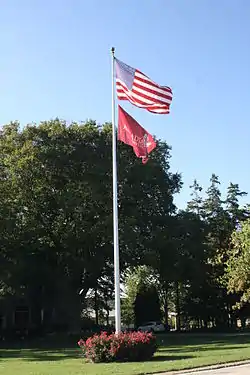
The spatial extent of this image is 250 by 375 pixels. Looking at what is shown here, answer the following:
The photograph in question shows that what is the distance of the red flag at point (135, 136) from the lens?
21.3 meters

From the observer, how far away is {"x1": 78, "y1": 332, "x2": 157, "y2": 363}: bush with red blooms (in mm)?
21870

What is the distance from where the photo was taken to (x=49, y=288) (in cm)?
5031

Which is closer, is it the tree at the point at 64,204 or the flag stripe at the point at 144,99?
the flag stripe at the point at 144,99

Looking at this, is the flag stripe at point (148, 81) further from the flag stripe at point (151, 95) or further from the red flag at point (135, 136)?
the red flag at point (135, 136)

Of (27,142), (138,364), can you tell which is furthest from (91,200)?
(138,364)

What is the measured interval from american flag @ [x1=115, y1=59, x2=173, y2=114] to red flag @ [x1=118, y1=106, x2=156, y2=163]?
2.76ft

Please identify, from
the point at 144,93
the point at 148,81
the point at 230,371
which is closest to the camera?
the point at 230,371

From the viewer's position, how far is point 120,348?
21859 millimetres

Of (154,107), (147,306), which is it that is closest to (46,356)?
(154,107)

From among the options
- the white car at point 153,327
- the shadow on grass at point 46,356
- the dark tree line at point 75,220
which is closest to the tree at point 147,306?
the white car at point 153,327

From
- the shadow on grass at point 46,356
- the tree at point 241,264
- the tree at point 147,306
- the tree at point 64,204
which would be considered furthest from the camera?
the tree at point 147,306

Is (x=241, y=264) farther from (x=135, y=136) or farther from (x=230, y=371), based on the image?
(x=230, y=371)

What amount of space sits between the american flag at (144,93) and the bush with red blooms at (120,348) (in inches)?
366

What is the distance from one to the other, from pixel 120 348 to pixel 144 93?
33.7 ft
